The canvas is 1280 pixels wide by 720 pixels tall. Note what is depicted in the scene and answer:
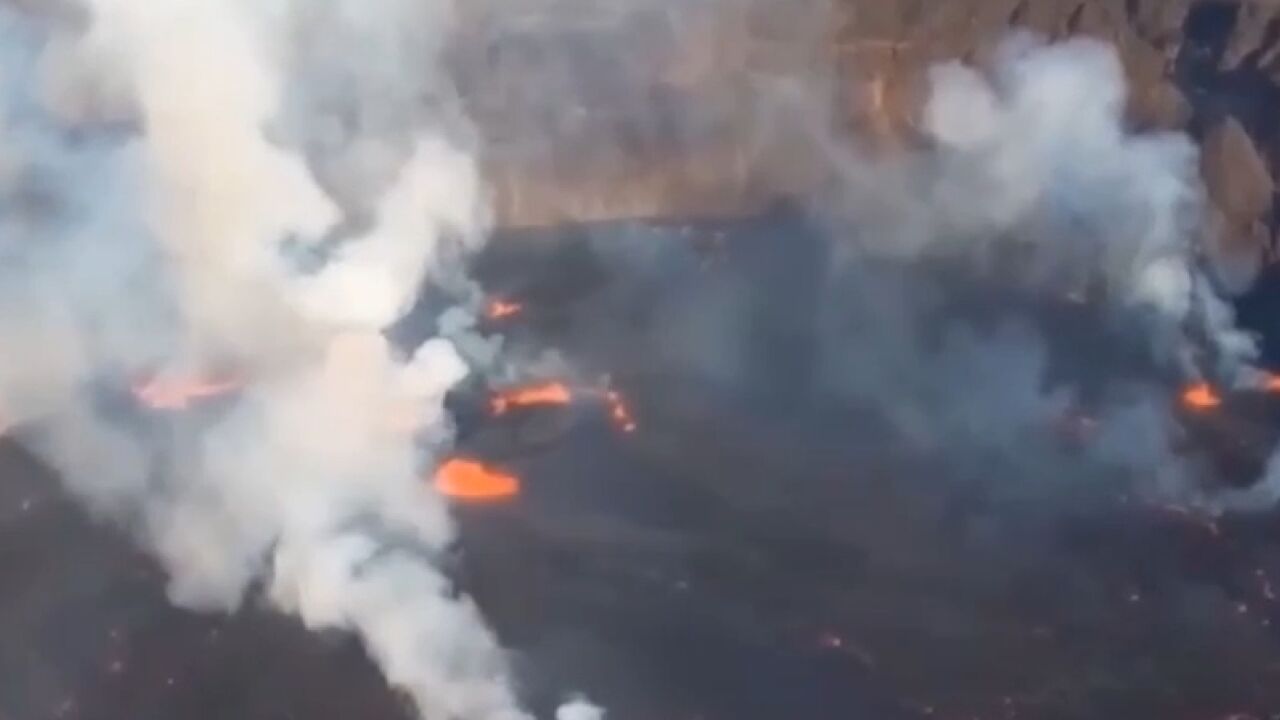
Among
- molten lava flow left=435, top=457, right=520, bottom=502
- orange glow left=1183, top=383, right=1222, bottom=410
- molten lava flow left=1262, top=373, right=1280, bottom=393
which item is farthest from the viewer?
molten lava flow left=1262, top=373, right=1280, bottom=393

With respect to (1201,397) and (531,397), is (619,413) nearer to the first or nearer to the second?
(531,397)

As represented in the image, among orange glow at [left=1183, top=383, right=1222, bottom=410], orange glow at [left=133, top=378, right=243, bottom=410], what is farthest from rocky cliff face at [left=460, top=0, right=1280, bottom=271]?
orange glow at [left=133, top=378, right=243, bottom=410]

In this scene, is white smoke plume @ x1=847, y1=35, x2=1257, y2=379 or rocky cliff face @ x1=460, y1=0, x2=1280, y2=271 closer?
white smoke plume @ x1=847, y1=35, x2=1257, y2=379

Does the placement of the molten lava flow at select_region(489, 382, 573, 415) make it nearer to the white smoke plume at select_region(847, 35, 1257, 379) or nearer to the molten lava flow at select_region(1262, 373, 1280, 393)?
the white smoke plume at select_region(847, 35, 1257, 379)

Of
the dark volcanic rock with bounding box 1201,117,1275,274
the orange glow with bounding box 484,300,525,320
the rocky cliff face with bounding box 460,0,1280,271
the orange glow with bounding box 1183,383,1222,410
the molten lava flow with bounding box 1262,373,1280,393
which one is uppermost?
the rocky cliff face with bounding box 460,0,1280,271

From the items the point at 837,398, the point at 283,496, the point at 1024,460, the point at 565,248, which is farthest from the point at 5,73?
the point at 1024,460

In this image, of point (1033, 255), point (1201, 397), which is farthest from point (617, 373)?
point (1201, 397)
